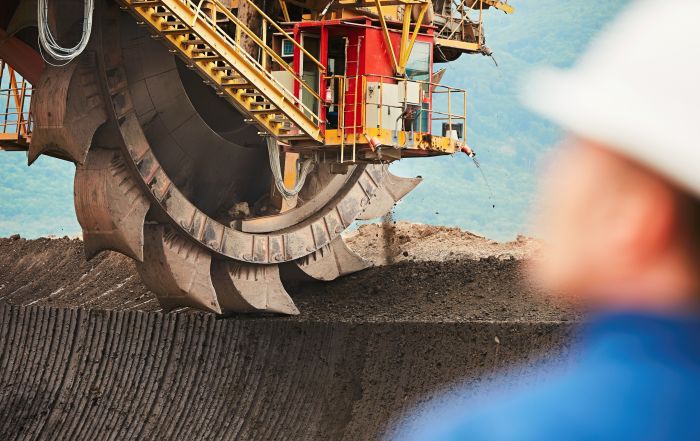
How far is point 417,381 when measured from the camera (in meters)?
20.9

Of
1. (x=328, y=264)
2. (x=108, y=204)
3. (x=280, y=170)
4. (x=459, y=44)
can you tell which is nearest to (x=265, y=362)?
(x=280, y=170)

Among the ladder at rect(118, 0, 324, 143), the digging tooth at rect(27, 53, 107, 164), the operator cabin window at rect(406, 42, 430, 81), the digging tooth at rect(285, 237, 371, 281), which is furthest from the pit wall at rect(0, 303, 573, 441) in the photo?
the operator cabin window at rect(406, 42, 430, 81)

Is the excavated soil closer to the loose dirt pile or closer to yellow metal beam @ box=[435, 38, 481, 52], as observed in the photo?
the loose dirt pile

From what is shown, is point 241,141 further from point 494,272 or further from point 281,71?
point 494,272

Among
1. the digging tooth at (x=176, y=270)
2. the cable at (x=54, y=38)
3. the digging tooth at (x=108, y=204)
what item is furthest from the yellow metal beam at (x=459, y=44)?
the cable at (x=54, y=38)

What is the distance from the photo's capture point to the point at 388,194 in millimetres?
27719

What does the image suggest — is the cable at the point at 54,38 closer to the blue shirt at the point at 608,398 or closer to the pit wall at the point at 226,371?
the pit wall at the point at 226,371

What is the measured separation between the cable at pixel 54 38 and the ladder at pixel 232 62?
21.3 inches

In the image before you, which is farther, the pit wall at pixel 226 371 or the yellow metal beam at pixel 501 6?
the yellow metal beam at pixel 501 6

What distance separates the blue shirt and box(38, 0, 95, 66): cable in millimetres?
7233

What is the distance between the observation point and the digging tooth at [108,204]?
2166 centimetres

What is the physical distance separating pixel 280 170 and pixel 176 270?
262 cm

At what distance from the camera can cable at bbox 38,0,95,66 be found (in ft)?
65.6

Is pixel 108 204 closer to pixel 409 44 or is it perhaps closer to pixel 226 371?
pixel 226 371
